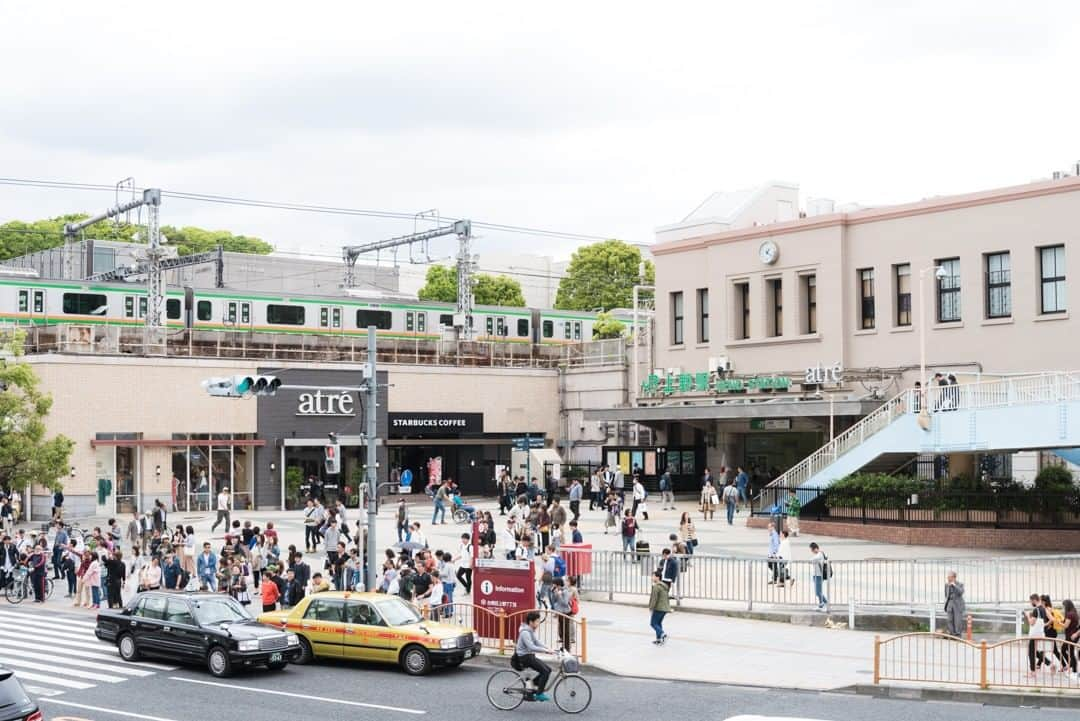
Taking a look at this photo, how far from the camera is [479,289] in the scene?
105 m

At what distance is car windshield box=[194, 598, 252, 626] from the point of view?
2217 cm

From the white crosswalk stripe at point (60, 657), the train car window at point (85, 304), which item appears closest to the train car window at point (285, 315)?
the train car window at point (85, 304)

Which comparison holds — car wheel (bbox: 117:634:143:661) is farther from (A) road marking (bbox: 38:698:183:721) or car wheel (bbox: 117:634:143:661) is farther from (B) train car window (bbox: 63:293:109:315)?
(B) train car window (bbox: 63:293:109:315)

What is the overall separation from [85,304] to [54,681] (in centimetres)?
3698

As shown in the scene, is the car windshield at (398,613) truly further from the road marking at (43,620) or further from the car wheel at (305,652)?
the road marking at (43,620)

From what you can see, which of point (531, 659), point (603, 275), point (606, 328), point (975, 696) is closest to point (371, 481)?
point (531, 659)

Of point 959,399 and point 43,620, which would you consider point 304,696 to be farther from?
point 959,399

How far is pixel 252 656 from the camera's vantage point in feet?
69.9

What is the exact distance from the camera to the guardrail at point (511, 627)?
22547 mm

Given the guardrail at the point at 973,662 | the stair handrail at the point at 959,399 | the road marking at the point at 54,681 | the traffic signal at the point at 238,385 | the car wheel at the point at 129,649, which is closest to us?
the guardrail at the point at 973,662

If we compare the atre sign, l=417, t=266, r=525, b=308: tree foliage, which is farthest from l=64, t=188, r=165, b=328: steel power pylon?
l=417, t=266, r=525, b=308: tree foliage

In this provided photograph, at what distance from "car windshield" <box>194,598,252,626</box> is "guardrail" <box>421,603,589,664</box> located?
136 inches

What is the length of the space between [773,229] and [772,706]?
36076mm

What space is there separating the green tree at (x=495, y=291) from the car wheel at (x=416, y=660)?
82.8 m
